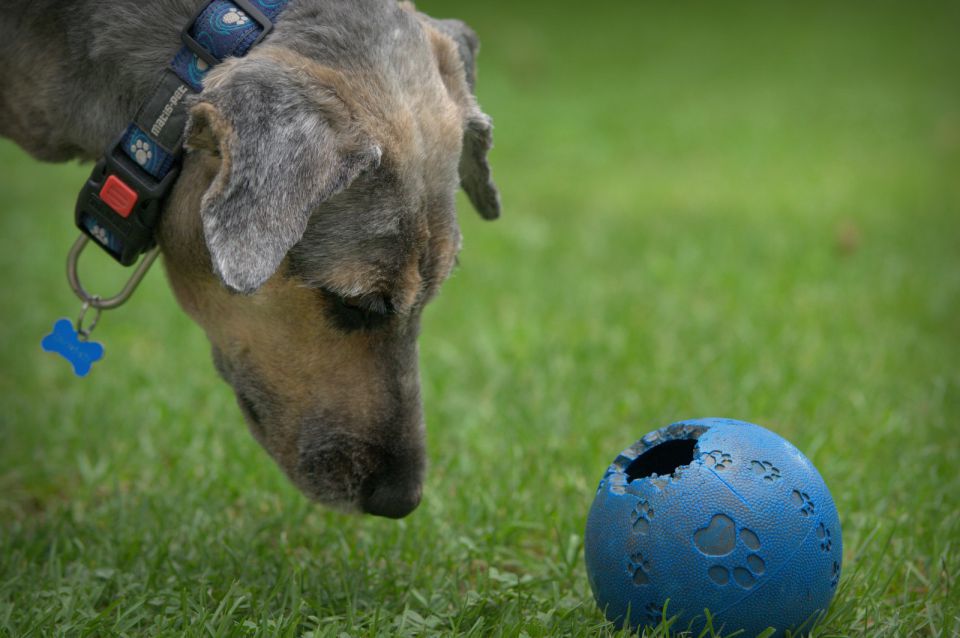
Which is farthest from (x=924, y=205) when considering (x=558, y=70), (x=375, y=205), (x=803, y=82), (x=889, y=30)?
(x=889, y=30)

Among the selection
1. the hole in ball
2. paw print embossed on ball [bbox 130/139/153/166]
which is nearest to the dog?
paw print embossed on ball [bbox 130/139/153/166]

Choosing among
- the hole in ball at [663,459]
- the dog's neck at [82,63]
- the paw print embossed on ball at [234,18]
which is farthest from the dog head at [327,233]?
the hole in ball at [663,459]

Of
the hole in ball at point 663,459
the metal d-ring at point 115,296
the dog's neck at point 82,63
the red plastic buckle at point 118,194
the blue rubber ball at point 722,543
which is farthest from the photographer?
the metal d-ring at point 115,296

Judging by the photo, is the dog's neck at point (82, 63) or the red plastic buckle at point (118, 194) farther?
the dog's neck at point (82, 63)

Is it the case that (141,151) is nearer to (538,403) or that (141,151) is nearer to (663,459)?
(663,459)

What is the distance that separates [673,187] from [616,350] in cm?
506

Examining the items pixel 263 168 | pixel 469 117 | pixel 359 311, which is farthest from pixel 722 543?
pixel 469 117

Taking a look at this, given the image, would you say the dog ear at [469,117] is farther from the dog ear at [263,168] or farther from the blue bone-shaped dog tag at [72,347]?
the blue bone-shaped dog tag at [72,347]

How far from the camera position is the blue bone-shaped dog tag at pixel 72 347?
363cm

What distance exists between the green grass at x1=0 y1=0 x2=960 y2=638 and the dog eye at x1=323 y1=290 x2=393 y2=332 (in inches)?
32.0

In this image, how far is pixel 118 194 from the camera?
3176 mm

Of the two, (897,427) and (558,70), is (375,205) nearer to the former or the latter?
(897,427)

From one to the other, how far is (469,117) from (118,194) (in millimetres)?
1209

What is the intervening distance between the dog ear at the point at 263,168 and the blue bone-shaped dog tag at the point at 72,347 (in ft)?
3.44
